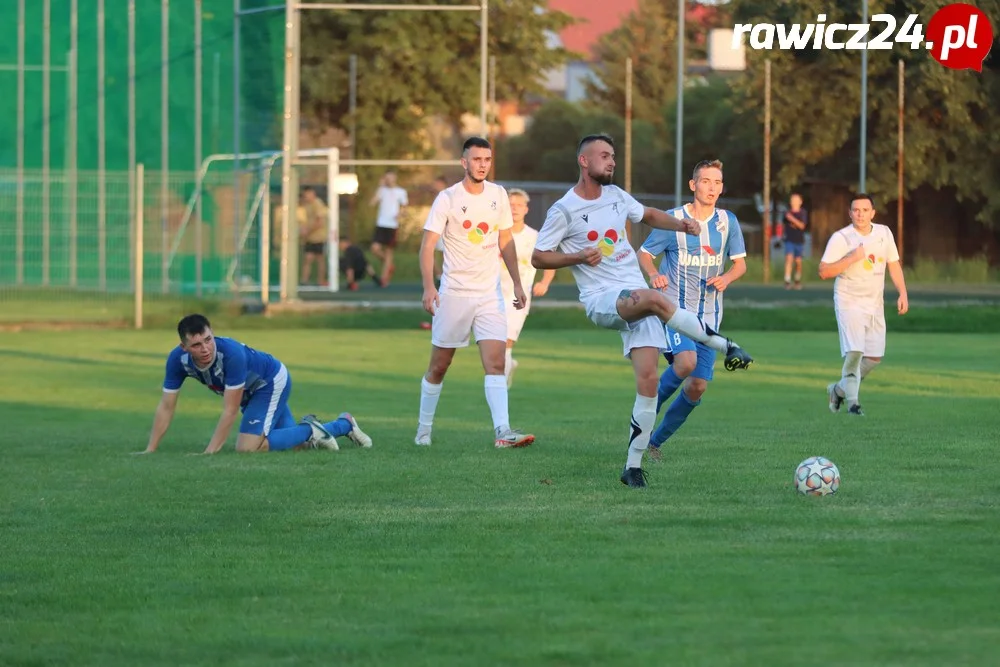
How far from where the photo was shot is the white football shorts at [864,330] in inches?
604

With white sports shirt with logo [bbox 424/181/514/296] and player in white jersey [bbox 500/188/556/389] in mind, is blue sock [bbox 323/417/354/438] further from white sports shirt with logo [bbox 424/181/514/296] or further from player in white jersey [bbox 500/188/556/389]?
player in white jersey [bbox 500/188/556/389]

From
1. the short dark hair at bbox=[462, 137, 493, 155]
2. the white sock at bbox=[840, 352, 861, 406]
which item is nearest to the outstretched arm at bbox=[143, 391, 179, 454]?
the short dark hair at bbox=[462, 137, 493, 155]

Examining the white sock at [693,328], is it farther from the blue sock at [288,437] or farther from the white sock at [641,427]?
the blue sock at [288,437]

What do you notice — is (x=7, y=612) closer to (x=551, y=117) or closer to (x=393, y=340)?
(x=393, y=340)

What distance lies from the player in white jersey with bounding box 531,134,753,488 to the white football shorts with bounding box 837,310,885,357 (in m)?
5.38

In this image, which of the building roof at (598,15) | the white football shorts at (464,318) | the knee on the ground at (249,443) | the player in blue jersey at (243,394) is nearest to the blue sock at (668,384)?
the white football shorts at (464,318)

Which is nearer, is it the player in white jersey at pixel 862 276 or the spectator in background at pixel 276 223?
the player in white jersey at pixel 862 276

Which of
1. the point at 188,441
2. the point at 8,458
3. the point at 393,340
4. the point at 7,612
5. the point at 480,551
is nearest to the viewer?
the point at 7,612

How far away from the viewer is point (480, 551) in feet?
25.5

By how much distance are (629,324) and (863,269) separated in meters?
6.19

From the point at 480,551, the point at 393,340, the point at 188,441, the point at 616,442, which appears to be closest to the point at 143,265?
the point at 393,340

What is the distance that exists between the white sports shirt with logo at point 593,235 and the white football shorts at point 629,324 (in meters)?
0.16

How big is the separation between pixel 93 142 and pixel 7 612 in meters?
26.3

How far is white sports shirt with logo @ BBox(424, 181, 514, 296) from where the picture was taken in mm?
12297
